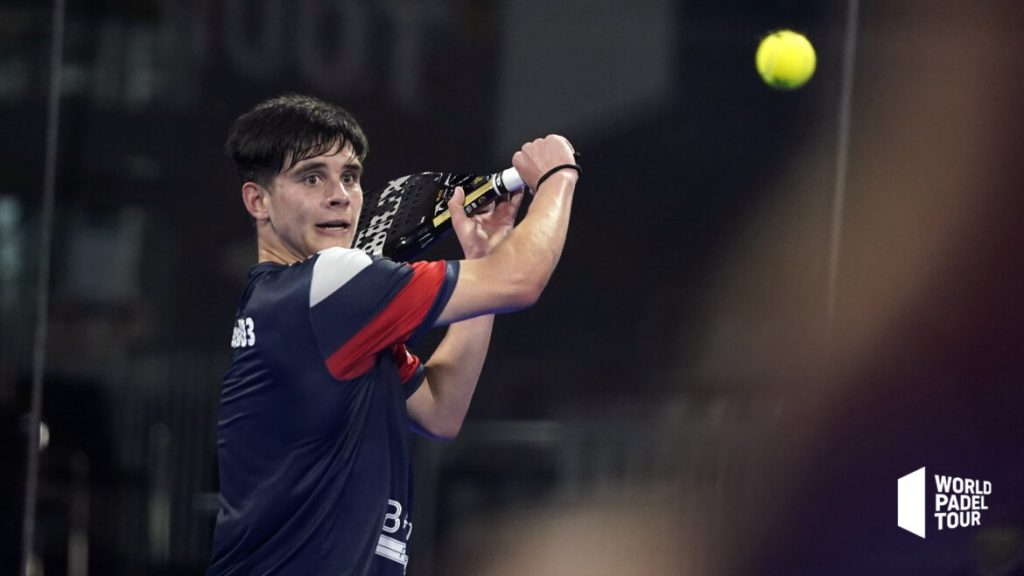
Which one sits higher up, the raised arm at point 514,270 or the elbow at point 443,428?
the raised arm at point 514,270

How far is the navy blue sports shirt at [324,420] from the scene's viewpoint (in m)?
1.88

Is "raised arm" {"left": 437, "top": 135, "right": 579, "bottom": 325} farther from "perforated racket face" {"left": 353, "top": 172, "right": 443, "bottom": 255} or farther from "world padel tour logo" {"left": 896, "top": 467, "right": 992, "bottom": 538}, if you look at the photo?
"world padel tour logo" {"left": 896, "top": 467, "right": 992, "bottom": 538}

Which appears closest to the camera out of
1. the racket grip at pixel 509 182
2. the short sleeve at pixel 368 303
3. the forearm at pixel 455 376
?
the short sleeve at pixel 368 303

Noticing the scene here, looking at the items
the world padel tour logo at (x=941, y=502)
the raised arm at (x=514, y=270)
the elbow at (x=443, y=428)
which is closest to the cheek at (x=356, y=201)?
the raised arm at (x=514, y=270)

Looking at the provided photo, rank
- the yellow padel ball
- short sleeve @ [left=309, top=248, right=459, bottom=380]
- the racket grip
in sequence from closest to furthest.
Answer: short sleeve @ [left=309, top=248, right=459, bottom=380], the racket grip, the yellow padel ball

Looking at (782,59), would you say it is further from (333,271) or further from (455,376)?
(333,271)

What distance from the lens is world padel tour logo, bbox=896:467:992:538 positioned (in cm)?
402

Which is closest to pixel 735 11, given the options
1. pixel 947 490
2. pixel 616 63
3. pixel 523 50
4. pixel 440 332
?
pixel 616 63

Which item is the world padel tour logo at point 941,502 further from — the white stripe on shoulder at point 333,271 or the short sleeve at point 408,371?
the white stripe on shoulder at point 333,271

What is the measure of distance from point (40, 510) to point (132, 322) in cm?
51

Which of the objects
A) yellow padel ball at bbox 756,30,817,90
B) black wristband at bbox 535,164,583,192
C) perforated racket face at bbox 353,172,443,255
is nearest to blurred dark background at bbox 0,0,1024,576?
yellow padel ball at bbox 756,30,817,90

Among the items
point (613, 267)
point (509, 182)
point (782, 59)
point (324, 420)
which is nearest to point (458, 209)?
point (509, 182)

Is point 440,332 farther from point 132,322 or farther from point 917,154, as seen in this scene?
point 917,154

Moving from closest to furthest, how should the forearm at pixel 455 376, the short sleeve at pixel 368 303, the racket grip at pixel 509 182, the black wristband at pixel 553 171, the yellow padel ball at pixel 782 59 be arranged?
1. the short sleeve at pixel 368 303
2. the black wristband at pixel 553 171
3. the racket grip at pixel 509 182
4. the forearm at pixel 455 376
5. the yellow padel ball at pixel 782 59
